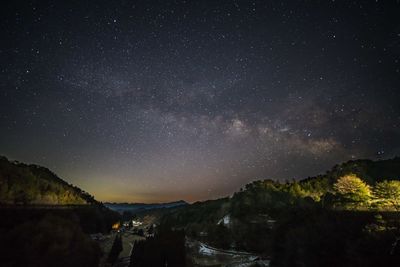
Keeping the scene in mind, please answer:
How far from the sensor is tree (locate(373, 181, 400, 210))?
37906 mm

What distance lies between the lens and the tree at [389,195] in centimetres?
3791

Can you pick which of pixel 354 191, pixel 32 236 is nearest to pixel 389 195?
pixel 354 191

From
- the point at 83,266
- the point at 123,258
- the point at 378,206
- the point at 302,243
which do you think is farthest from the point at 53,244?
the point at 378,206

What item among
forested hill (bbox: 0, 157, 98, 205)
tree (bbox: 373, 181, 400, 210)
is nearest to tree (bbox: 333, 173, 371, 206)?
tree (bbox: 373, 181, 400, 210)

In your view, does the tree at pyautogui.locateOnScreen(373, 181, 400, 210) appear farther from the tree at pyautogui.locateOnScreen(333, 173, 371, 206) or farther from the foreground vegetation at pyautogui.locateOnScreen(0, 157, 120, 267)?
the foreground vegetation at pyautogui.locateOnScreen(0, 157, 120, 267)

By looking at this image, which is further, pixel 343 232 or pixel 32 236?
pixel 32 236

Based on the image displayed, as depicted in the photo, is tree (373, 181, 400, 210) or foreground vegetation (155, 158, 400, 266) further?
tree (373, 181, 400, 210)

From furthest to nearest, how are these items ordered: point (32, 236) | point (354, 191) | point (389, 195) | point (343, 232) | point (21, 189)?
1. point (21, 189)
2. point (32, 236)
3. point (354, 191)
4. point (389, 195)
5. point (343, 232)

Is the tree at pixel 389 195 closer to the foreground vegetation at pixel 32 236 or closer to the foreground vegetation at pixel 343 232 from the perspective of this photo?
the foreground vegetation at pixel 343 232

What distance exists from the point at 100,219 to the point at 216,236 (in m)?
57.2

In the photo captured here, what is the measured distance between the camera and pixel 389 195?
1565 inches

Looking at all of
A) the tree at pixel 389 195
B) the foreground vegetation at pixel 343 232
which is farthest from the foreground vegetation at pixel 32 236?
the tree at pixel 389 195

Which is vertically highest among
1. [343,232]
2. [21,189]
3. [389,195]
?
[21,189]

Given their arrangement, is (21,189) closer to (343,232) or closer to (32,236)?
(32,236)
